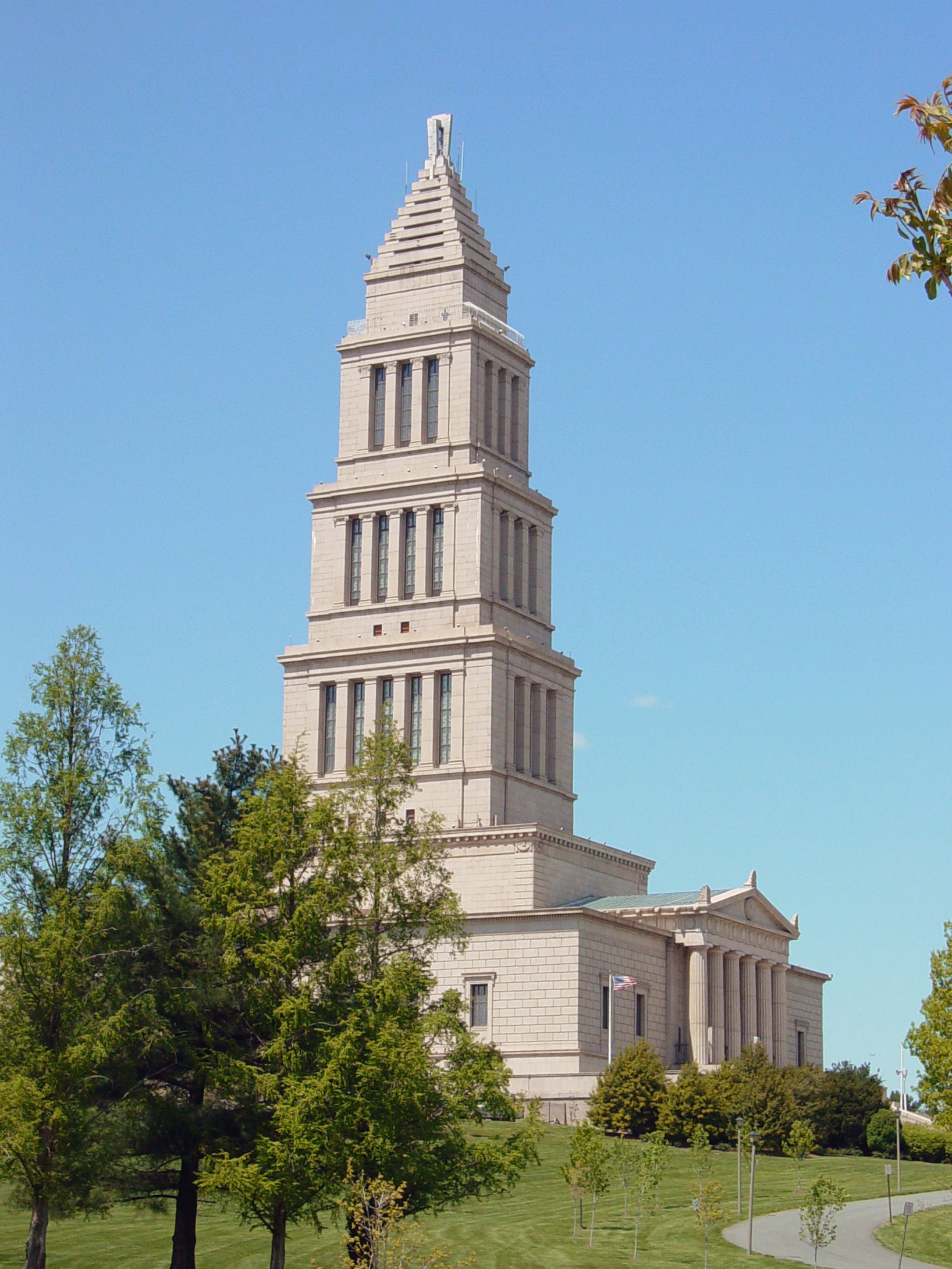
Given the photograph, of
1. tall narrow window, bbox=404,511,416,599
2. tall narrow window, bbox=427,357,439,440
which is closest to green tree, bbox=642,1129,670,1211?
tall narrow window, bbox=404,511,416,599

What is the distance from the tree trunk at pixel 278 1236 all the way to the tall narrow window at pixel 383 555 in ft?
185

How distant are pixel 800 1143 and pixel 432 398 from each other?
151 ft

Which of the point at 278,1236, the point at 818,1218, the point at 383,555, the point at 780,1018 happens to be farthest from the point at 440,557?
the point at 278,1236

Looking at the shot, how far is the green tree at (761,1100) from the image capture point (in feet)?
252

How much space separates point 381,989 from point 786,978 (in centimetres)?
5925

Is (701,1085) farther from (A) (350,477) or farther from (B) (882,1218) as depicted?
(A) (350,477)

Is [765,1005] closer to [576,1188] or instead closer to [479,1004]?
[479,1004]

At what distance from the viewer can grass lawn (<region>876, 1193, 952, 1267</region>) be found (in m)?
53.5

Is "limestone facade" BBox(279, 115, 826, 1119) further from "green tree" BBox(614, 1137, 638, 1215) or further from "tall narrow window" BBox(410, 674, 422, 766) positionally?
"green tree" BBox(614, 1137, 638, 1215)

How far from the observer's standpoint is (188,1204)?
152 ft

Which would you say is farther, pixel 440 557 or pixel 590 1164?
pixel 440 557

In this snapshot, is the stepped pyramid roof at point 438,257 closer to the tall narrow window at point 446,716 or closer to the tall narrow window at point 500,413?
the tall narrow window at point 500,413

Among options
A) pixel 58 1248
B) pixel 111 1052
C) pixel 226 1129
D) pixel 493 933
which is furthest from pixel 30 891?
pixel 493 933

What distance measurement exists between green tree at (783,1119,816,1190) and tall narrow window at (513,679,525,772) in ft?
87.2
